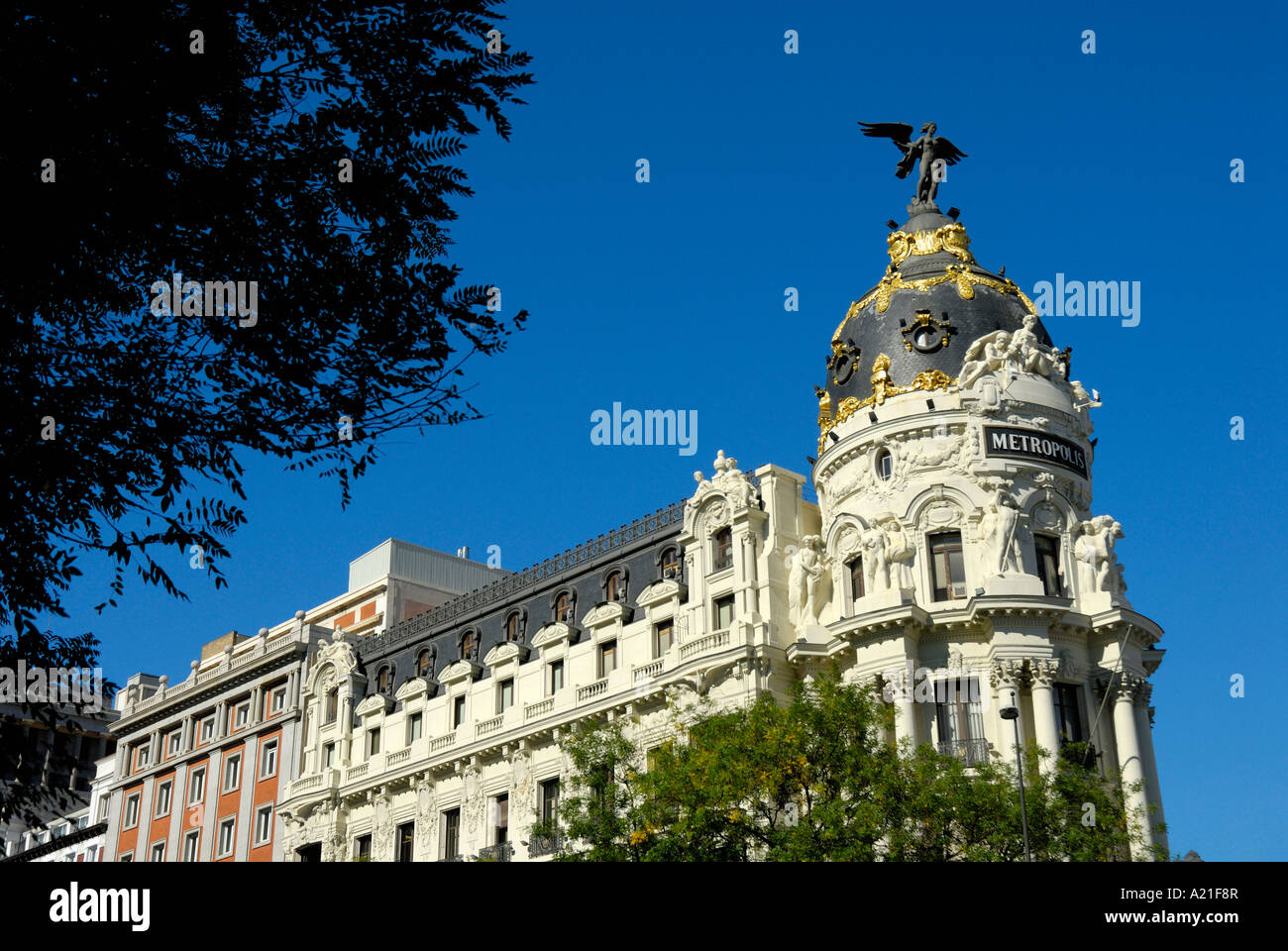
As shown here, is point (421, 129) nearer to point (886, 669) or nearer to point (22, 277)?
point (22, 277)

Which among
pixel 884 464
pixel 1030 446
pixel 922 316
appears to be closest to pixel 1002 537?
pixel 1030 446

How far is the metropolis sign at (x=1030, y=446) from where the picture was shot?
165 feet

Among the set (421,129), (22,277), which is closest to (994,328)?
(421,129)

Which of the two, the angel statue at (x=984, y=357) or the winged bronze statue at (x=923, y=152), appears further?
the winged bronze statue at (x=923, y=152)

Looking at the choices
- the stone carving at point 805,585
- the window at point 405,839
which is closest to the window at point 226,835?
the window at point 405,839

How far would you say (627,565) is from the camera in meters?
58.4

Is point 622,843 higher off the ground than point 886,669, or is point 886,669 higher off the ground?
point 886,669

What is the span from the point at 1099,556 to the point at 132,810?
53.7 meters

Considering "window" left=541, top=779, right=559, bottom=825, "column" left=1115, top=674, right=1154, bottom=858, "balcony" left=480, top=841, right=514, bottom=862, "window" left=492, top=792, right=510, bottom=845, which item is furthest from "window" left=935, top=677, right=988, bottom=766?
"window" left=492, top=792, right=510, bottom=845

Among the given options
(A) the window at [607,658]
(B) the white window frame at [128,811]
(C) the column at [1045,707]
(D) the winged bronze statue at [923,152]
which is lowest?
(C) the column at [1045,707]

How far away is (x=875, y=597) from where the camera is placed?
4881 centimetres

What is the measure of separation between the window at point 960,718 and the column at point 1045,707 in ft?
5.67

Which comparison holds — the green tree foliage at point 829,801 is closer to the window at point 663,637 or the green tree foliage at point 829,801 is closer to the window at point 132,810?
the window at point 663,637
